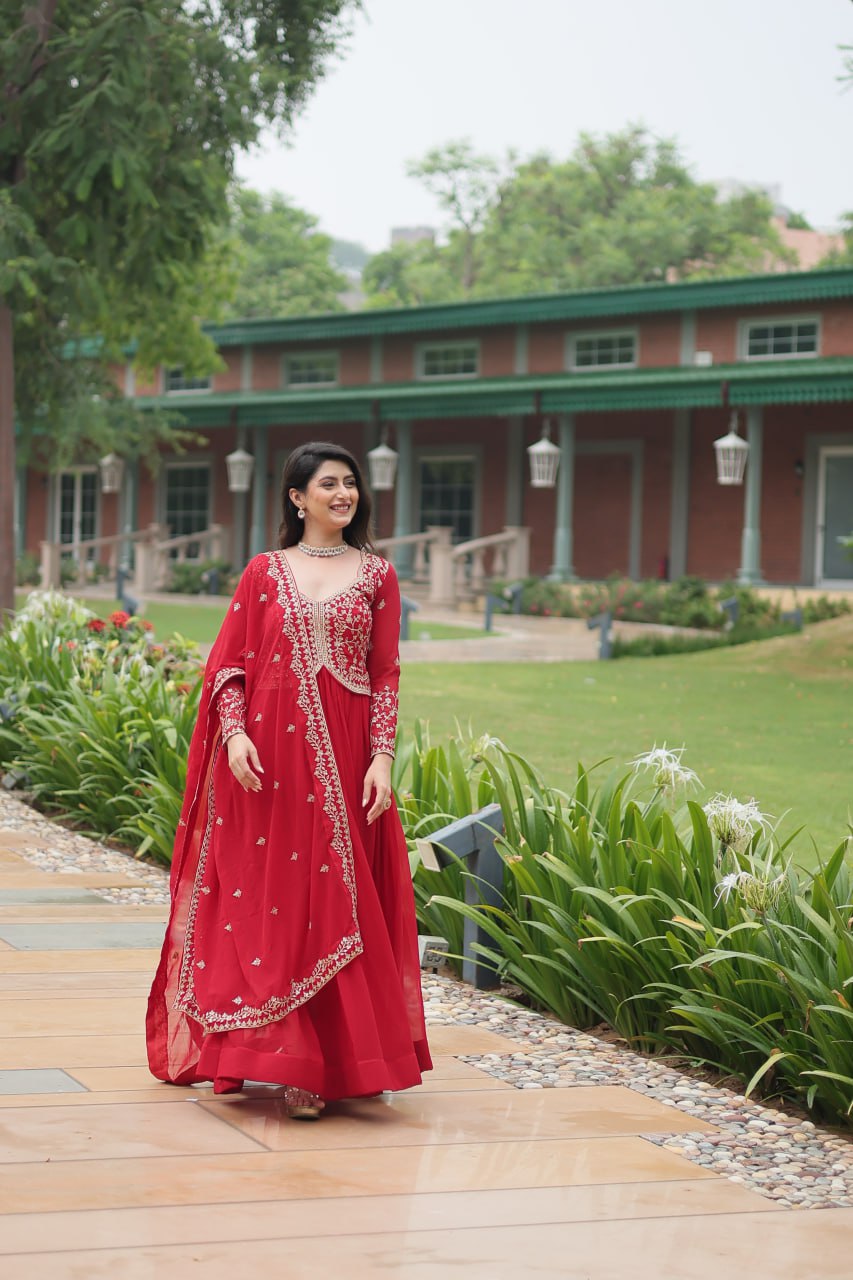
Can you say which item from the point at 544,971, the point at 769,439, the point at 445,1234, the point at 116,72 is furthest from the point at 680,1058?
the point at 769,439

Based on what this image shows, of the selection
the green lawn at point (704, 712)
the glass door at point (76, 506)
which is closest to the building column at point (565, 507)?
Result: the green lawn at point (704, 712)

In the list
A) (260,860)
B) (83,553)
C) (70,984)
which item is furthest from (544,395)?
(260,860)

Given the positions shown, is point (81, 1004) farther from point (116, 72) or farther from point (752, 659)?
point (752, 659)

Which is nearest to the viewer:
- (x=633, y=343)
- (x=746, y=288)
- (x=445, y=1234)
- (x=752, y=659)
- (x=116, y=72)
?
(x=445, y=1234)

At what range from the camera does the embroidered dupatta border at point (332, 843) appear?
13.2 ft

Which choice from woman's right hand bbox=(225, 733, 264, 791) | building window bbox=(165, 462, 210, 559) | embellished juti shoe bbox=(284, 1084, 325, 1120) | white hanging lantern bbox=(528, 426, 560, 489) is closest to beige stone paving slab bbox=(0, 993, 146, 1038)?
embellished juti shoe bbox=(284, 1084, 325, 1120)

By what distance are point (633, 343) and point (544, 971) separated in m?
24.4

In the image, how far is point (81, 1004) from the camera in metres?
5.04

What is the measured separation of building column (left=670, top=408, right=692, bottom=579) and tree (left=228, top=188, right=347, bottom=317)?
2540 cm

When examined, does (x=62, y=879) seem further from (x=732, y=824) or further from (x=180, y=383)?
(x=180, y=383)

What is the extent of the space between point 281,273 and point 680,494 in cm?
2778

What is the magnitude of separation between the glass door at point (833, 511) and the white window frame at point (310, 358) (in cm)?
1063

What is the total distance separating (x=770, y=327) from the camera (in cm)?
2711

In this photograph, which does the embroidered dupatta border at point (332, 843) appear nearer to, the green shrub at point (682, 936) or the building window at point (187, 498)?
the green shrub at point (682, 936)
